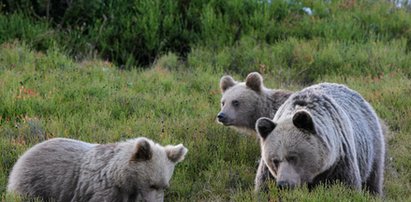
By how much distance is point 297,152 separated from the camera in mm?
7090

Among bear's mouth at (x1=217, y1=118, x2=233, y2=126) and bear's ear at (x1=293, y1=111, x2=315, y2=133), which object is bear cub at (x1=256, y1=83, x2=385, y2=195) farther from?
bear's mouth at (x1=217, y1=118, x2=233, y2=126)

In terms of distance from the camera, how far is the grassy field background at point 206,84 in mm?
9039

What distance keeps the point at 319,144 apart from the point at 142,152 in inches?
66.2

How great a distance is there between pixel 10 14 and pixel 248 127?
6.11 meters

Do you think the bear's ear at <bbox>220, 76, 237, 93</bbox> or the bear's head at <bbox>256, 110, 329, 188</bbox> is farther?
the bear's ear at <bbox>220, 76, 237, 93</bbox>

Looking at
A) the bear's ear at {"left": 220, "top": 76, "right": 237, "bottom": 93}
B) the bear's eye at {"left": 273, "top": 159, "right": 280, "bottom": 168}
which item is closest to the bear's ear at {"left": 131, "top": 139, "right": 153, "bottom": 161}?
the bear's eye at {"left": 273, "top": 159, "right": 280, "bottom": 168}

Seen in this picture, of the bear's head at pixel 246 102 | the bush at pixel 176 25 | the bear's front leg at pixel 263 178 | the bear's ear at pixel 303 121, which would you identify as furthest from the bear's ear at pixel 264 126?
the bush at pixel 176 25

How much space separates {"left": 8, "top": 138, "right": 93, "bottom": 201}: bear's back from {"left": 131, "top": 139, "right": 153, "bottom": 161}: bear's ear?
71 centimetres

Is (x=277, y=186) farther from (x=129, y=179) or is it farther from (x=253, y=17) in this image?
(x=253, y=17)

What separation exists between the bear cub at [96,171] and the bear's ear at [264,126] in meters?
0.87

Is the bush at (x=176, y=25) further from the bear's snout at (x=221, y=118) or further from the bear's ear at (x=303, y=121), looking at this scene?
the bear's ear at (x=303, y=121)

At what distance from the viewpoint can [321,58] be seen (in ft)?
44.8

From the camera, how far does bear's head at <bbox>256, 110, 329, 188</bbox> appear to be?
23.2 ft

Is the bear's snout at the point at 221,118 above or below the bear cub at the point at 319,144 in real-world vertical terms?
below
